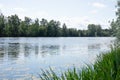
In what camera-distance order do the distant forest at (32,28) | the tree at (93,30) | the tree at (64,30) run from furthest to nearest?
the tree at (93,30) < the tree at (64,30) < the distant forest at (32,28)

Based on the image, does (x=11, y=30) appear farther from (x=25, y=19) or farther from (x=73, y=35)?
(x=73, y=35)

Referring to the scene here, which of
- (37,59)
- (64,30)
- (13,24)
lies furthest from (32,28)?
(37,59)

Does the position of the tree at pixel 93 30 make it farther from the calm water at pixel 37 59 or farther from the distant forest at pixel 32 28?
the calm water at pixel 37 59

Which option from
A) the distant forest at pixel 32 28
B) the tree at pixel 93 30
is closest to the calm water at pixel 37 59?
the distant forest at pixel 32 28

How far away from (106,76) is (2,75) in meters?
12.5

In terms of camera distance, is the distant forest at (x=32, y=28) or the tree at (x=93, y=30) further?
the tree at (x=93, y=30)

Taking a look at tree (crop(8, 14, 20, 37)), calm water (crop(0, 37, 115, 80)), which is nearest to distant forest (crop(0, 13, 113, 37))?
tree (crop(8, 14, 20, 37))

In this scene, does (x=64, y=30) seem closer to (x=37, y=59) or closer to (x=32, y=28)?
(x=32, y=28)

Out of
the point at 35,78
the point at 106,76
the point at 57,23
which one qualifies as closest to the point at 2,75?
the point at 35,78

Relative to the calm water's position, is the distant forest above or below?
above

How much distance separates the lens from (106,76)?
15.6ft

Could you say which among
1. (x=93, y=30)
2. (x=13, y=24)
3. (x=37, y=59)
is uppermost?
(x=13, y=24)

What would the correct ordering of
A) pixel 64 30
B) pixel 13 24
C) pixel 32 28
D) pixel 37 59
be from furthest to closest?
pixel 64 30, pixel 32 28, pixel 13 24, pixel 37 59

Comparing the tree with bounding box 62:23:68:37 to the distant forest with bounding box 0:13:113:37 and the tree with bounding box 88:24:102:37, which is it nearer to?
the distant forest with bounding box 0:13:113:37
